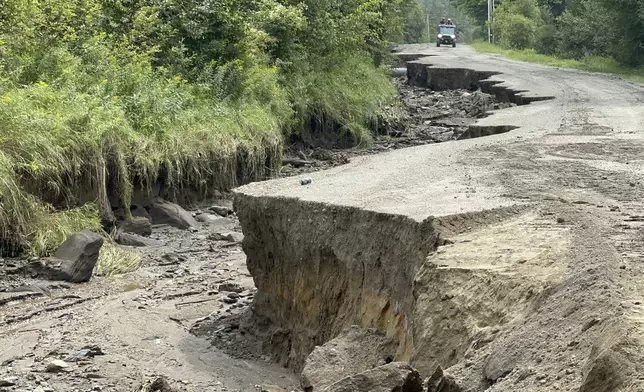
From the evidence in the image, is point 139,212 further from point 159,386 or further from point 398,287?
point 398,287

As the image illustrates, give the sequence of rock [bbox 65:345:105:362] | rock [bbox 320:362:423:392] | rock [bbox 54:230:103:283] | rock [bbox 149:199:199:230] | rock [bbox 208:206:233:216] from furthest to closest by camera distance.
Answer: rock [bbox 208:206:233:216] → rock [bbox 149:199:199:230] → rock [bbox 54:230:103:283] → rock [bbox 65:345:105:362] → rock [bbox 320:362:423:392]

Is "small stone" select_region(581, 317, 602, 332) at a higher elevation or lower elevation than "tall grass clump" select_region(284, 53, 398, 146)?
higher

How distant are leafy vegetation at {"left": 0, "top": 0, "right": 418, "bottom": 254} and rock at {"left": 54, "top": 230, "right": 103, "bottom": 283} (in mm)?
299

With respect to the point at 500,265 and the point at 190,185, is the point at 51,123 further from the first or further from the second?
the point at 500,265

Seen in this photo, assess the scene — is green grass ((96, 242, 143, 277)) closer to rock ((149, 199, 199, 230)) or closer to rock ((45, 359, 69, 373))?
rock ((149, 199, 199, 230))

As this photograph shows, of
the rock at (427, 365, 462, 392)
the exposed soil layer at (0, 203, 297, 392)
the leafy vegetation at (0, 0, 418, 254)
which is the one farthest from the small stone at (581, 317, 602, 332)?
the leafy vegetation at (0, 0, 418, 254)

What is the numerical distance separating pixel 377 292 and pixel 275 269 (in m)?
2.01

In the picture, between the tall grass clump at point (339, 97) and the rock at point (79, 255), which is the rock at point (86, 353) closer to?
the rock at point (79, 255)

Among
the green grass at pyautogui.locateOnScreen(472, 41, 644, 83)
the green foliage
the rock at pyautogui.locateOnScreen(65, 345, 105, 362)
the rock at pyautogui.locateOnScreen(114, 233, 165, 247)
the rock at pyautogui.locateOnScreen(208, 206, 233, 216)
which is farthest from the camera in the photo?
the green foliage

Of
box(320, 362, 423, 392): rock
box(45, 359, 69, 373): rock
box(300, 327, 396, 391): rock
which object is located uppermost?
box(320, 362, 423, 392): rock

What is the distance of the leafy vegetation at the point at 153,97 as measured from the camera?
11.6m

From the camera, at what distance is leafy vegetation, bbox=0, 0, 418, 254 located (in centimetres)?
1160

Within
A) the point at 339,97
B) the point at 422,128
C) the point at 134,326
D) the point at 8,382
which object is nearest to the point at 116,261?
the point at 134,326

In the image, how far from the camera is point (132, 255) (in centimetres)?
1191
